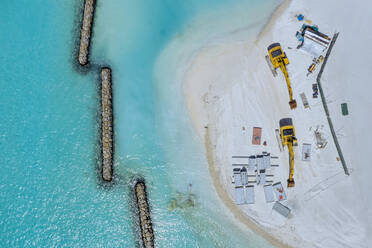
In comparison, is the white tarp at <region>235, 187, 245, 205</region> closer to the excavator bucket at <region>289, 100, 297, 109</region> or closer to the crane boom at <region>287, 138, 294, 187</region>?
the crane boom at <region>287, 138, 294, 187</region>

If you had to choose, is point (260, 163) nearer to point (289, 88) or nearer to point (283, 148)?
point (283, 148)

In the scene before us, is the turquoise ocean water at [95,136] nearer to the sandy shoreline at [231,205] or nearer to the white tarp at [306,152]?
the sandy shoreline at [231,205]

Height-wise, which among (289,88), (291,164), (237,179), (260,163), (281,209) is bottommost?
(281,209)

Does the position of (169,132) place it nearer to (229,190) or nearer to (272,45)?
(229,190)

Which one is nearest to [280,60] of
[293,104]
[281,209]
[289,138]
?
[293,104]

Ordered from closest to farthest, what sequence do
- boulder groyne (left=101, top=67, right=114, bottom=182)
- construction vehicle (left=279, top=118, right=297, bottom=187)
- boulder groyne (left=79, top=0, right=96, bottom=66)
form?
1. construction vehicle (left=279, top=118, right=297, bottom=187)
2. boulder groyne (left=101, top=67, right=114, bottom=182)
3. boulder groyne (left=79, top=0, right=96, bottom=66)

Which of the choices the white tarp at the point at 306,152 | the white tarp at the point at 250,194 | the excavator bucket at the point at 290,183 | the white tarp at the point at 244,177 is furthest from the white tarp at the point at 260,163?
the white tarp at the point at 306,152

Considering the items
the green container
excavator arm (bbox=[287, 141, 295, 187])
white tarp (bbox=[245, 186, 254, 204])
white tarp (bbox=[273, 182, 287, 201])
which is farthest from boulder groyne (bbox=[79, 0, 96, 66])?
the green container
